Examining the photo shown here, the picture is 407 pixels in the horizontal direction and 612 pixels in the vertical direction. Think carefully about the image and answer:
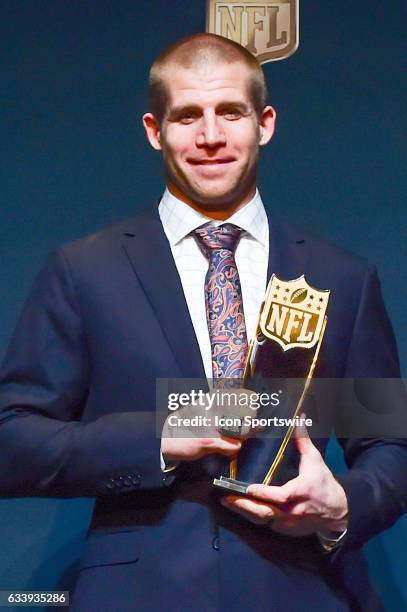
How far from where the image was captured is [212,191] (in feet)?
4.72

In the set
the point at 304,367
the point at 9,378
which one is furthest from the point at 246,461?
the point at 9,378

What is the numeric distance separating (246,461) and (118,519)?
0.51ft

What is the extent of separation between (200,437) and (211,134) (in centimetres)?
37

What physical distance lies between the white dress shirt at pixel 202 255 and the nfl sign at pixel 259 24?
1.15 ft

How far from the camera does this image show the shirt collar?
1.44 m

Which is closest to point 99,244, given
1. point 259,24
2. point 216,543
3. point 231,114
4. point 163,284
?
point 163,284

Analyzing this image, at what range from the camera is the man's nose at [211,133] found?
4.68ft

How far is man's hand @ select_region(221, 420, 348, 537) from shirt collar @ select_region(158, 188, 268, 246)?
0.85 feet

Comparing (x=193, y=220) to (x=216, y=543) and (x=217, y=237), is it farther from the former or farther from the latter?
(x=216, y=543)

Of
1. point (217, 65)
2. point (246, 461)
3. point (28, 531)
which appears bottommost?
point (28, 531)

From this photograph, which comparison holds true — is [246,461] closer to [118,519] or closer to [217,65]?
[118,519]

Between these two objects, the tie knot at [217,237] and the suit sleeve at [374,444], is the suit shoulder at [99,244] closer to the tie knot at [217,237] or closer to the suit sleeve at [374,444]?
the tie knot at [217,237]

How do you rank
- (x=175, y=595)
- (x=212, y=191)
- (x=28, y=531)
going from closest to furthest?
1. (x=175, y=595)
2. (x=212, y=191)
3. (x=28, y=531)

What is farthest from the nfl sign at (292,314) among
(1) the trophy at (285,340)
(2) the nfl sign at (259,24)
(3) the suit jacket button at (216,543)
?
(2) the nfl sign at (259,24)
